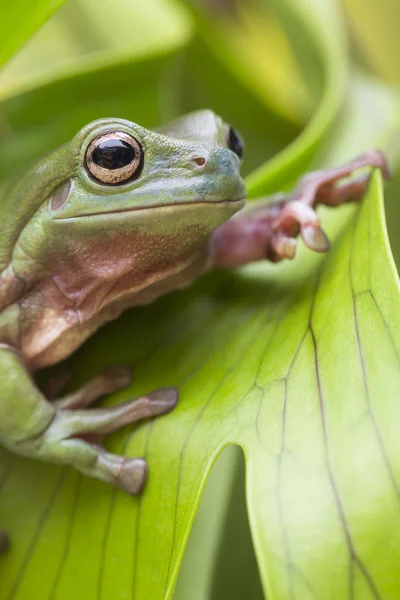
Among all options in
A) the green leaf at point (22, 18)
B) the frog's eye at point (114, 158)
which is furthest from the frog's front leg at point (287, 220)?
the green leaf at point (22, 18)

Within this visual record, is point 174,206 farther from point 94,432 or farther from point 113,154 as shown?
point 94,432

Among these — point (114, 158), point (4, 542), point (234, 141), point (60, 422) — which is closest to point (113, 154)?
point (114, 158)

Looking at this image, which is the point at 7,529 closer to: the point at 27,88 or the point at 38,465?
the point at 38,465

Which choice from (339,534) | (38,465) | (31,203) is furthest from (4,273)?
(339,534)

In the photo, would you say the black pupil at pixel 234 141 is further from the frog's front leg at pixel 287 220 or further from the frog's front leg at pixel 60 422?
the frog's front leg at pixel 60 422

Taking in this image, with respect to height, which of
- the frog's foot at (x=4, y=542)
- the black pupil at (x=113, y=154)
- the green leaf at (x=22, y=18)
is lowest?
the frog's foot at (x=4, y=542)

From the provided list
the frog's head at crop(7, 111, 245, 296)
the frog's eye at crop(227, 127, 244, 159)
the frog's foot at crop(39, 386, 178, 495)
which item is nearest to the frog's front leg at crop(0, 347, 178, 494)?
the frog's foot at crop(39, 386, 178, 495)
